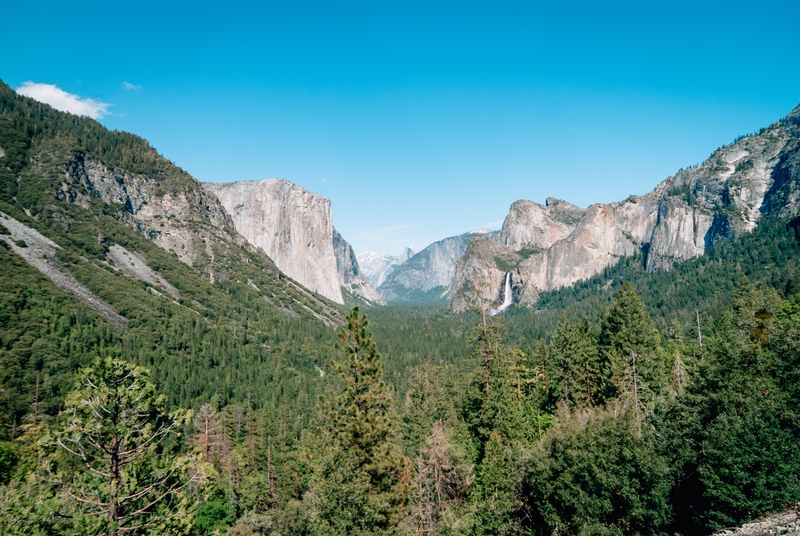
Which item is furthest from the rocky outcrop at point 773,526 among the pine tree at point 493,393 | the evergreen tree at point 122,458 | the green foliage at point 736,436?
the evergreen tree at point 122,458

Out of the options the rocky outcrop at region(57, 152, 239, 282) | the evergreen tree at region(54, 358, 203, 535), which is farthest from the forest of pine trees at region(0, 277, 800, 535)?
the rocky outcrop at region(57, 152, 239, 282)

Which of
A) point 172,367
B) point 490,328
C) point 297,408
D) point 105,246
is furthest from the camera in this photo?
point 105,246

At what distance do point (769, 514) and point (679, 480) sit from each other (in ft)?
11.7

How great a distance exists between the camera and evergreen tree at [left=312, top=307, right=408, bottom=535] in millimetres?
18500

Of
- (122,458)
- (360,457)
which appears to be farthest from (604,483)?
(122,458)

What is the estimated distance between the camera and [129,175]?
178 m

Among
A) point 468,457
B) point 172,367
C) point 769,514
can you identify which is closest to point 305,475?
point 468,457

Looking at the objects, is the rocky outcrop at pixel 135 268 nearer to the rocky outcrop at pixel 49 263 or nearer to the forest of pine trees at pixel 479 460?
the rocky outcrop at pixel 49 263

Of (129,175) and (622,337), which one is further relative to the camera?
(129,175)

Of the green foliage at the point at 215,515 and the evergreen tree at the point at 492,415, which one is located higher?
the evergreen tree at the point at 492,415

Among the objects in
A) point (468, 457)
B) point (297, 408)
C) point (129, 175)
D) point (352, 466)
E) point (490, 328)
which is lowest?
point (297, 408)

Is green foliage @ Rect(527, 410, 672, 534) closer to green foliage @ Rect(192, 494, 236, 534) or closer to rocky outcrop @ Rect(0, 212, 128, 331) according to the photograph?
green foliage @ Rect(192, 494, 236, 534)

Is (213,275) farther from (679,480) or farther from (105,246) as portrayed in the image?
(679,480)

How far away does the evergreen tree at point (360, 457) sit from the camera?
728 inches
